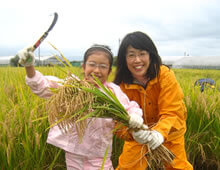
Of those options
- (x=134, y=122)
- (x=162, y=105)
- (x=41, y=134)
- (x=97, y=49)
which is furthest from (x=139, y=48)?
(x=41, y=134)

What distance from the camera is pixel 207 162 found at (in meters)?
1.75

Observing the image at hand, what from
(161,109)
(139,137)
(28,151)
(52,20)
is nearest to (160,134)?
(139,137)

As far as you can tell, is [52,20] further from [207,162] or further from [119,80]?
[207,162]

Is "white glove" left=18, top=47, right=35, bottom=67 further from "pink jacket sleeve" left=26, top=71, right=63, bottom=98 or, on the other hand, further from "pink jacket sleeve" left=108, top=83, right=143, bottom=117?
"pink jacket sleeve" left=108, top=83, right=143, bottom=117

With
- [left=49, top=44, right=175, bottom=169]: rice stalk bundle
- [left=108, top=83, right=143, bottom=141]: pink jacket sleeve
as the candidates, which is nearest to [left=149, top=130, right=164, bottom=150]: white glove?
[left=108, top=83, right=143, bottom=141]: pink jacket sleeve

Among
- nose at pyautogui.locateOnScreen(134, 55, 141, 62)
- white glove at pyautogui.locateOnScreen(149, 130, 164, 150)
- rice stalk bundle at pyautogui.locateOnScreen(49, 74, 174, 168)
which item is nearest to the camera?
rice stalk bundle at pyautogui.locateOnScreen(49, 74, 174, 168)

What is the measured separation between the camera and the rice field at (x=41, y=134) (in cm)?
115

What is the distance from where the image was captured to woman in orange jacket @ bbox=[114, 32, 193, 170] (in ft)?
4.99

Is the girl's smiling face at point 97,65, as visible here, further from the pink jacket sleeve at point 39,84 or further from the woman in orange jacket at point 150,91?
the woman in orange jacket at point 150,91

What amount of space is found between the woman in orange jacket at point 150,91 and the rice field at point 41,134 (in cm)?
22

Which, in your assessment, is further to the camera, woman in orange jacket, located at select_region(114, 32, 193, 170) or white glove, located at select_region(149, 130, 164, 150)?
woman in orange jacket, located at select_region(114, 32, 193, 170)

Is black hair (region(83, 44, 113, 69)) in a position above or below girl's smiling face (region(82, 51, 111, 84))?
above

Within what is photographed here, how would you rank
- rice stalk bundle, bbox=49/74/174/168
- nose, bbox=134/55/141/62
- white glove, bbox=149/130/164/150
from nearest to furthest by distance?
rice stalk bundle, bbox=49/74/174/168
white glove, bbox=149/130/164/150
nose, bbox=134/55/141/62

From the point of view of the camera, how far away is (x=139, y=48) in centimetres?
153
